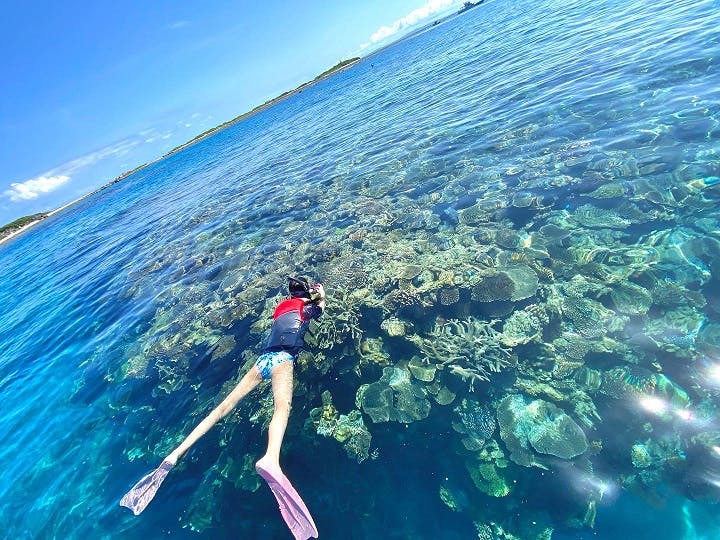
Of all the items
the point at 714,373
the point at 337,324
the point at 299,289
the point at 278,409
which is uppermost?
the point at 299,289

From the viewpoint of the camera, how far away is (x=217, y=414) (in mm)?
6375

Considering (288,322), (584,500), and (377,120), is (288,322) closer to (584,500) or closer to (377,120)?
(584,500)

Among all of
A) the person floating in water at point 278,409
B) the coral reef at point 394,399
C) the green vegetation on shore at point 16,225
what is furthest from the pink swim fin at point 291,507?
the green vegetation on shore at point 16,225

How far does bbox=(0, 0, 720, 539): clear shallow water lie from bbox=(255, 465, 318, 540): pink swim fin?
1.88ft

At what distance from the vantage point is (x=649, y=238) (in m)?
7.39

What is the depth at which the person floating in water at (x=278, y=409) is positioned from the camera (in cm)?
490

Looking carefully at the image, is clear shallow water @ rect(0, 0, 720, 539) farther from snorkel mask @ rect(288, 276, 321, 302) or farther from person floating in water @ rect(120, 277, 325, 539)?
snorkel mask @ rect(288, 276, 321, 302)

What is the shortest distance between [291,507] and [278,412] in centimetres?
144

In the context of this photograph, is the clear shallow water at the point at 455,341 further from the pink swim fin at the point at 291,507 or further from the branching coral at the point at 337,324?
the pink swim fin at the point at 291,507

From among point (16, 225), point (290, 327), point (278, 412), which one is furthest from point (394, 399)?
point (16, 225)

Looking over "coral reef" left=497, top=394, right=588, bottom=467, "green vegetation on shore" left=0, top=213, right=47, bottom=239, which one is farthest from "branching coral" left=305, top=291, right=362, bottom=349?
"green vegetation on shore" left=0, top=213, right=47, bottom=239

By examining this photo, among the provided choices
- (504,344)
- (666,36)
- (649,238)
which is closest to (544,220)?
(649,238)

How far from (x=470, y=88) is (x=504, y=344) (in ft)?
78.4

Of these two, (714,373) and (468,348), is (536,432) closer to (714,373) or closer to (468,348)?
(468,348)
